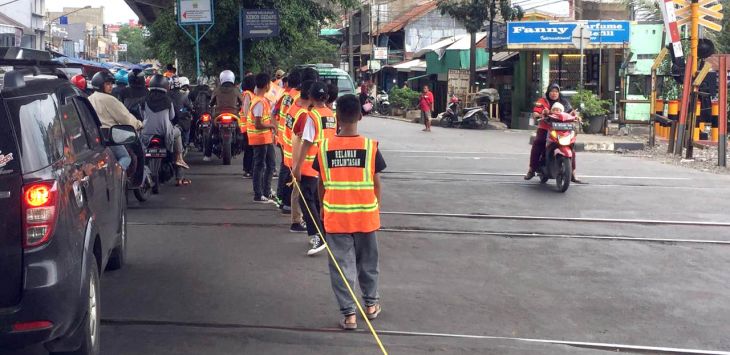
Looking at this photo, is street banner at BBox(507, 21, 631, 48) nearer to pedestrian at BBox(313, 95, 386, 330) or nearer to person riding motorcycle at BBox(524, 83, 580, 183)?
person riding motorcycle at BBox(524, 83, 580, 183)

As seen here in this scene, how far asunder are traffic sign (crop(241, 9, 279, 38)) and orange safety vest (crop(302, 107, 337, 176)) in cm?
1567

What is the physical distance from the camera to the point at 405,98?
42.6 m

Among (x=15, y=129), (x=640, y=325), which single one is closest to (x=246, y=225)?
(x=640, y=325)

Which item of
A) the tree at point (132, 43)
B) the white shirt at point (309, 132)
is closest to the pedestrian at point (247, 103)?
the white shirt at point (309, 132)

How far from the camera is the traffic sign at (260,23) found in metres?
Answer: 23.6

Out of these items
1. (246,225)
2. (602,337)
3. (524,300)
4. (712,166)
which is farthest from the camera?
(712,166)

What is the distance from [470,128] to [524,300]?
84.7 feet

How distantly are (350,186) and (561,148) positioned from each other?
7232 millimetres

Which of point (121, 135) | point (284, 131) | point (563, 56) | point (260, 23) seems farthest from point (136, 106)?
point (563, 56)

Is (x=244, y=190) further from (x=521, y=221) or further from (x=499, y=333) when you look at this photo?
(x=499, y=333)

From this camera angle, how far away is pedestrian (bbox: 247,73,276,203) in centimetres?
1095

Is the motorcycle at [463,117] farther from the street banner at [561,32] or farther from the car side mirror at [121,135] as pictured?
the car side mirror at [121,135]

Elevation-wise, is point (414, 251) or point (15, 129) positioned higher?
point (15, 129)

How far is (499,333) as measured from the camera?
19.4 ft
